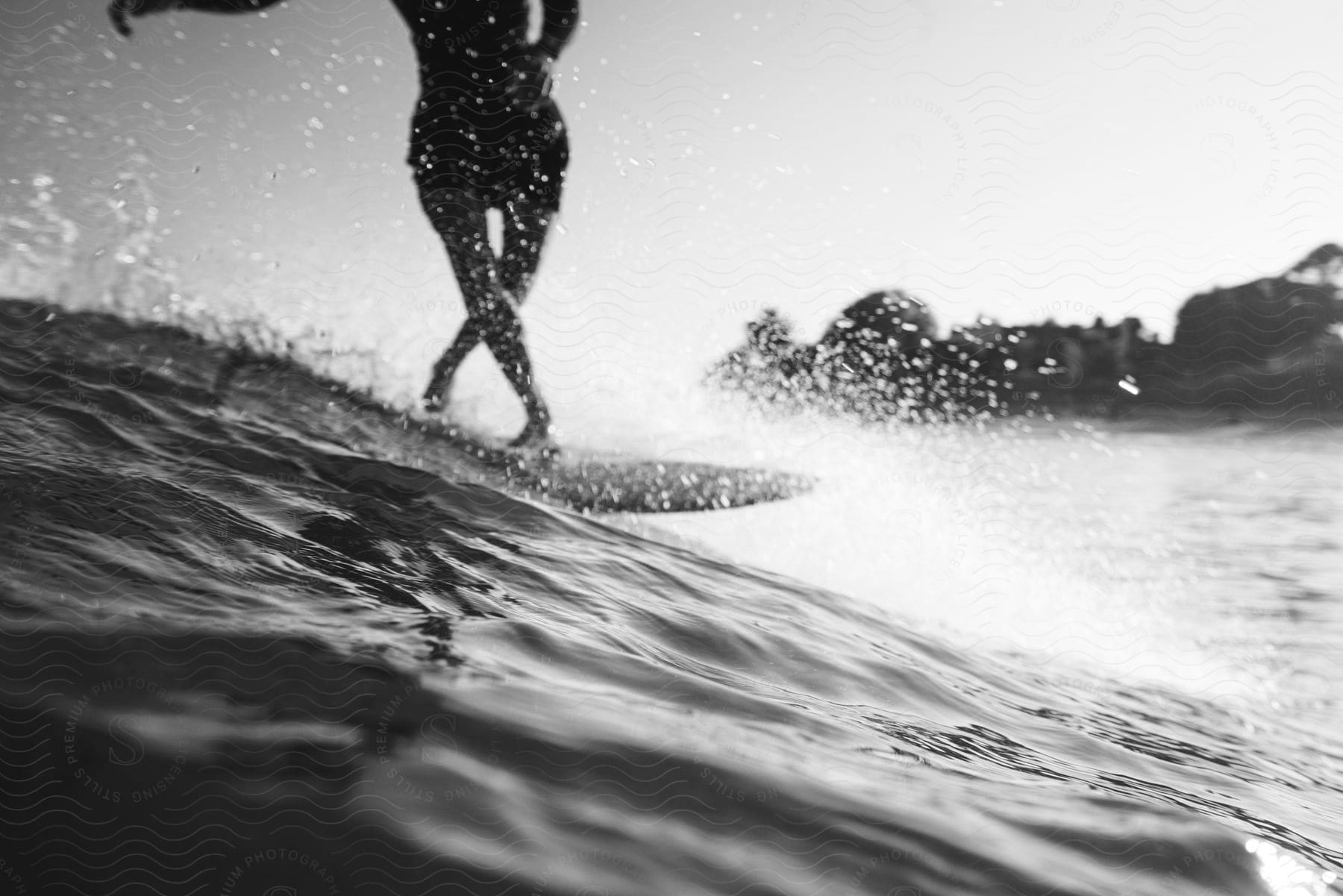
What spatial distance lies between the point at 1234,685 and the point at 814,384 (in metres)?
2.19

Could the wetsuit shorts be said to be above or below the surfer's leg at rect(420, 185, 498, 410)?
→ above

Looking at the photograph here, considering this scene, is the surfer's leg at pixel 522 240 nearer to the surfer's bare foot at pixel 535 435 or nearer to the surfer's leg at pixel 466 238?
the surfer's leg at pixel 466 238

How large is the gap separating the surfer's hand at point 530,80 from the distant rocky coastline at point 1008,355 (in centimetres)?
133

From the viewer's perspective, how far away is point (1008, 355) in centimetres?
389

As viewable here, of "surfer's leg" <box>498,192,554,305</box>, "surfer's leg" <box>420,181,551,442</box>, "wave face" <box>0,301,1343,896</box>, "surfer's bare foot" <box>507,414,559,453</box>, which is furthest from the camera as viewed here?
"surfer's bare foot" <box>507,414,559,453</box>

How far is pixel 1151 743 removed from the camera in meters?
2.24

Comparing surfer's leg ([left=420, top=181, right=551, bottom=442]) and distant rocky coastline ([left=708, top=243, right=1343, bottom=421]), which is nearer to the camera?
surfer's leg ([left=420, top=181, right=551, bottom=442])

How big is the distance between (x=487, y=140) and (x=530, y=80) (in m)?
0.29

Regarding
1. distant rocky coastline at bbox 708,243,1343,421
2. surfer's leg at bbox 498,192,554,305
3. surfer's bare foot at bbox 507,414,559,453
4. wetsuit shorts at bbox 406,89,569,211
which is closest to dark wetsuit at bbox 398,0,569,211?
wetsuit shorts at bbox 406,89,569,211

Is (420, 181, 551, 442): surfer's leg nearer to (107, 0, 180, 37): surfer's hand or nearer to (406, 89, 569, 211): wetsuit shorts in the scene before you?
(406, 89, 569, 211): wetsuit shorts

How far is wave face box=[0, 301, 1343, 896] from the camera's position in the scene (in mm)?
1132

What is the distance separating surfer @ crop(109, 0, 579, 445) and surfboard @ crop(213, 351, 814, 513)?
1.10 feet

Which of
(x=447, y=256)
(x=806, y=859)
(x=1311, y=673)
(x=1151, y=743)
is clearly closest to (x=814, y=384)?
(x=447, y=256)

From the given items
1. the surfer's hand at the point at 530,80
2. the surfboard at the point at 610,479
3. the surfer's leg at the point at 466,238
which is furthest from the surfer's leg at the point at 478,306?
the surfer's hand at the point at 530,80
